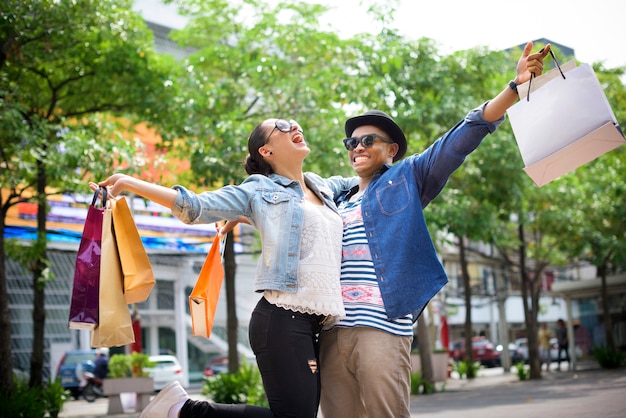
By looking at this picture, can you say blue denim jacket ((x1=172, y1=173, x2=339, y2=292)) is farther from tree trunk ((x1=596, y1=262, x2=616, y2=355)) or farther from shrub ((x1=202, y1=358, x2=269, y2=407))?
tree trunk ((x1=596, y1=262, x2=616, y2=355))

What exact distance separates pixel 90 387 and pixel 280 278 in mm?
21672

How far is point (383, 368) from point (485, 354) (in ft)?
116

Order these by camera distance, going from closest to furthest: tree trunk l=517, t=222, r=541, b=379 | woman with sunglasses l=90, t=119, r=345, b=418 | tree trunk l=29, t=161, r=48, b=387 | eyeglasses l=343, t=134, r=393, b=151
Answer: woman with sunglasses l=90, t=119, r=345, b=418, eyeglasses l=343, t=134, r=393, b=151, tree trunk l=29, t=161, r=48, b=387, tree trunk l=517, t=222, r=541, b=379

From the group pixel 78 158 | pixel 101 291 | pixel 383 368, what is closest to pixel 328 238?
pixel 383 368

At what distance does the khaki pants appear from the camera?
3.66 m

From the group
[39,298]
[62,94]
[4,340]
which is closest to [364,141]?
A: [4,340]

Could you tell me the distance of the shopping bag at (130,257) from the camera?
3.74m

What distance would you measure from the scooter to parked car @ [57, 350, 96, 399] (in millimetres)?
205

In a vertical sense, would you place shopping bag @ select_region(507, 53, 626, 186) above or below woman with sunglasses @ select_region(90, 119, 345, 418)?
above

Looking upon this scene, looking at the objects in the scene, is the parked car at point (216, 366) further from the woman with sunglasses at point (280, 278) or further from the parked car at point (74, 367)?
the woman with sunglasses at point (280, 278)

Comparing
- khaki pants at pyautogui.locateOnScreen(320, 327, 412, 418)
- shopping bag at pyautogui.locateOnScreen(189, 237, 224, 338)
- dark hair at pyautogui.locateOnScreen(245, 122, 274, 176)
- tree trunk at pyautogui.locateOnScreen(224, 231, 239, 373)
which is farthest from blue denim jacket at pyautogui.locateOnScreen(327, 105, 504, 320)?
tree trunk at pyautogui.locateOnScreen(224, 231, 239, 373)

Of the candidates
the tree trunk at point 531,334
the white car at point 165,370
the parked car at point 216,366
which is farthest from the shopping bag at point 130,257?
the parked car at point 216,366

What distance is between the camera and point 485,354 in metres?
37.5

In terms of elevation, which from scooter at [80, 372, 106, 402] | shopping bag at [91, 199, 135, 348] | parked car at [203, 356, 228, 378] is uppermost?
shopping bag at [91, 199, 135, 348]
